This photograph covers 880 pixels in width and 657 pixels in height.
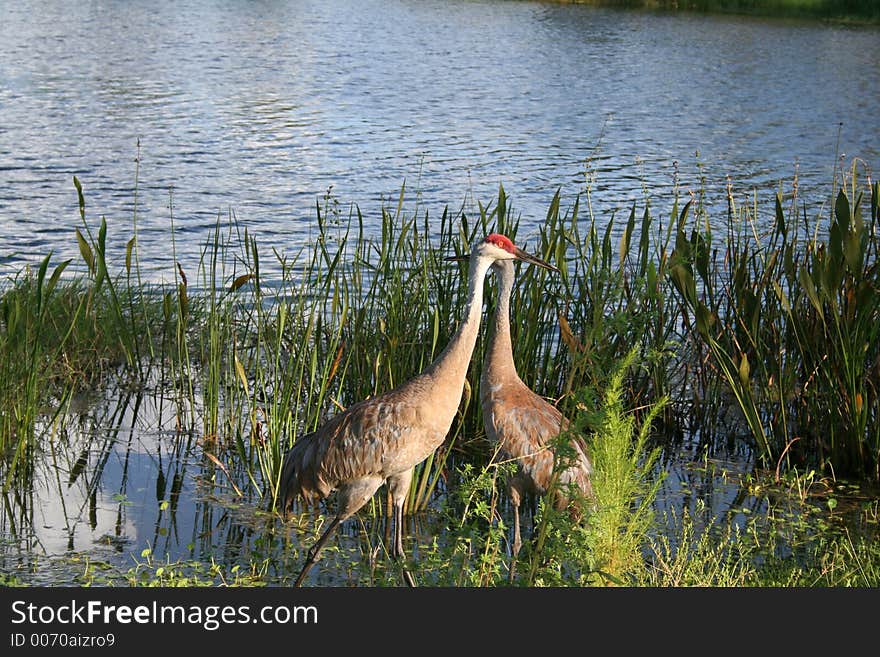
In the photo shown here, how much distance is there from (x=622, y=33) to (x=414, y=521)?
2480cm

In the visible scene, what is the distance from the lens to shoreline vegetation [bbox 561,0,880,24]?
104ft

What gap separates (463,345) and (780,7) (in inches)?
1206

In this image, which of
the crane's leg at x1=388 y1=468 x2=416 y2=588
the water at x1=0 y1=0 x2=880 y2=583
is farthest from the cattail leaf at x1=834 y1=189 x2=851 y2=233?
the crane's leg at x1=388 y1=468 x2=416 y2=588

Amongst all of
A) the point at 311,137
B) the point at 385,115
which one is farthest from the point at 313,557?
the point at 385,115

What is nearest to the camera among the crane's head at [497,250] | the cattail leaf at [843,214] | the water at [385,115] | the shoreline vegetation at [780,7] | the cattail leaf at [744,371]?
the crane's head at [497,250]

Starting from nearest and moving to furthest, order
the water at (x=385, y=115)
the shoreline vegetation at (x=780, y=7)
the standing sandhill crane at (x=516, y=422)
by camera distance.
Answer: the standing sandhill crane at (x=516, y=422)
the water at (x=385, y=115)
the shoreline vegetation at (x=780, y=7)

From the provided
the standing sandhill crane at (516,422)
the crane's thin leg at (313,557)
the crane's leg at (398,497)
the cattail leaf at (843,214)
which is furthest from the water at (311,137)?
the cattail leaf at (843,214)

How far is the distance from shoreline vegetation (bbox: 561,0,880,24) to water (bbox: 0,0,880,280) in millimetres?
1575

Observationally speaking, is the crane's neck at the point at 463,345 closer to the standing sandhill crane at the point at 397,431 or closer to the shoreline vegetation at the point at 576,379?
the standing sandhill crane at the point at 397,431

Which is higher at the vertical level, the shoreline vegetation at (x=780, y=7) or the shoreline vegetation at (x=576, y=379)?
the shoreline vegetation at (x=780, y=7)

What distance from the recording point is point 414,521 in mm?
5102

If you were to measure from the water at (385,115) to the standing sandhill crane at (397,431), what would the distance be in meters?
1.63

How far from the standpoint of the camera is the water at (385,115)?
11.8 meters

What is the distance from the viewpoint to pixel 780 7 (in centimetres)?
3222
